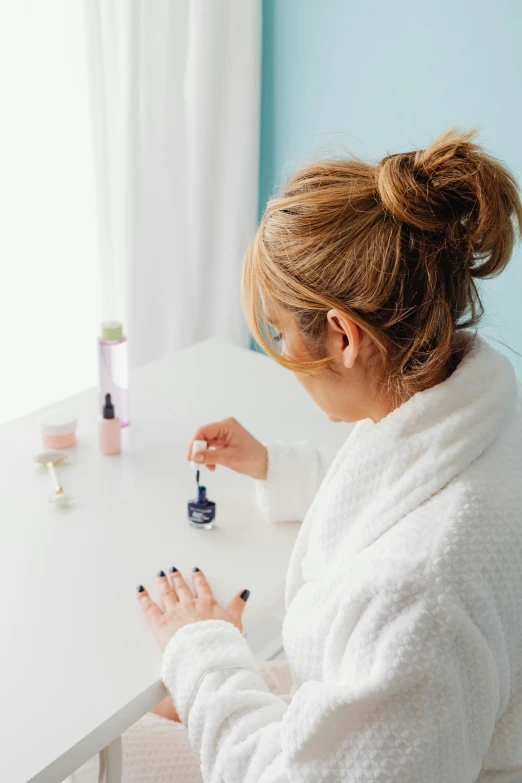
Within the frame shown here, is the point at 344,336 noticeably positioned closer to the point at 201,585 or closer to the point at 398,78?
the point at 201,585

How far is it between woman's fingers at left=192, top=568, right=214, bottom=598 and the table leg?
0.18 metres

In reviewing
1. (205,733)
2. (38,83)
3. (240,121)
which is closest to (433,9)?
(240,121)

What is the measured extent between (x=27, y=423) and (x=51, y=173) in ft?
2.96

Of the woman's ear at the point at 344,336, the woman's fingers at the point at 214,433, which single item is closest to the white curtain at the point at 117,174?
the woman's fingers at the point at 214,433

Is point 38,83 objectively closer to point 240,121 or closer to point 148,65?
point 148,65

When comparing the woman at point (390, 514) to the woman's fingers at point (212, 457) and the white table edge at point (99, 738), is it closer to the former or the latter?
the white table edge at point (99, 738)

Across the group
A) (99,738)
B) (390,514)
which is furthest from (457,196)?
(99,738)

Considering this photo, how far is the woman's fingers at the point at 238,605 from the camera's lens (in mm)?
933

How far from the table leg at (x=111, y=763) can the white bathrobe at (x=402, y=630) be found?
0.31 ft

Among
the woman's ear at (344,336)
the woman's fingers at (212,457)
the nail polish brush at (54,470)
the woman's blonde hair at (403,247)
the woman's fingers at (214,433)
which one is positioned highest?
the woman's blonde hair at (403,247)

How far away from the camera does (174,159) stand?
221 cm

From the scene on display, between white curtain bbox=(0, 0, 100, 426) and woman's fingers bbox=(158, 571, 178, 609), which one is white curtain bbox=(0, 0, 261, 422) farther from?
woman's fingers bbox=(158, 571, 178, 609)

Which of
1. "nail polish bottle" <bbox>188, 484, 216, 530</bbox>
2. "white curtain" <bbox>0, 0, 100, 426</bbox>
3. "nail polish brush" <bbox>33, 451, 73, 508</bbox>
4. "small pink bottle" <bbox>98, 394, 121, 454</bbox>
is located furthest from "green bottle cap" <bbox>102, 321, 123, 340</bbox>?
"white curtain" <bbox>0, 0, 100, 426</bbox>

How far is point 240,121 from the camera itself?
7.55ft
